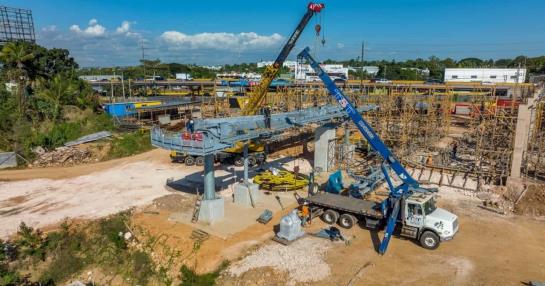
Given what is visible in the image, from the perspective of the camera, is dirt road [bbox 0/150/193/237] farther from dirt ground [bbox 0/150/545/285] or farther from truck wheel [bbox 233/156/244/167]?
truck wheel [bbox 233/156/244/167]

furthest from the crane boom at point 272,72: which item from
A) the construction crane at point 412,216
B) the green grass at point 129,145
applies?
Answer: the construction crane at point 412,216

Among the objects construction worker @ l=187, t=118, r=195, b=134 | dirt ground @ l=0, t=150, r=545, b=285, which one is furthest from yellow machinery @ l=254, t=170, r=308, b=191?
construction worker @ l=187, t=118, r=195, b=134

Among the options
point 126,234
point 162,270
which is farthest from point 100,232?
point 162,270

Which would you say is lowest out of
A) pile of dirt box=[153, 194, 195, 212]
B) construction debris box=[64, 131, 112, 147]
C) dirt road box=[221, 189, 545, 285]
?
dirt road box=[221, 189, 545, 285]

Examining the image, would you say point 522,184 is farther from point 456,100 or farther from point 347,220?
point 456,100

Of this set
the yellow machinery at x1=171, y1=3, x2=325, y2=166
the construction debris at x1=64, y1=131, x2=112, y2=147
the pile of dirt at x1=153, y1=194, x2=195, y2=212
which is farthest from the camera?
the construction debris at x1=64, y1=131, x2=112, y2=147

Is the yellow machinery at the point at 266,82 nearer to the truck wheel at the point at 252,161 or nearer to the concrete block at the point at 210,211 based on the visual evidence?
the truck wheel at the point at 252,161
